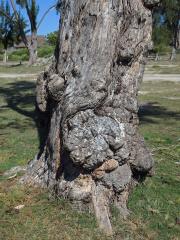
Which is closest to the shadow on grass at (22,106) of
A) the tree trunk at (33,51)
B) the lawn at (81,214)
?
the lawn at (81,214)

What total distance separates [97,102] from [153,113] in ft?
25.7

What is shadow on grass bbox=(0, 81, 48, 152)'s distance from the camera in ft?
25.0

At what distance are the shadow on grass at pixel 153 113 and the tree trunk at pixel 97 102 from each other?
607 cm

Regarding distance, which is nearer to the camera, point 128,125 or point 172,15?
point 128,125

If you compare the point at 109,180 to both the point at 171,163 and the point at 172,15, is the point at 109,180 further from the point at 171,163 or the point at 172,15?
the point at 172,15

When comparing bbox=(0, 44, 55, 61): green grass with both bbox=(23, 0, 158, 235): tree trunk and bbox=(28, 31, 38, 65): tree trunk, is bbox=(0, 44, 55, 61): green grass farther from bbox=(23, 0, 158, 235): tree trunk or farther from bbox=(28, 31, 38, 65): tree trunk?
bbox=(23, 0, 158, 235): tree trunk

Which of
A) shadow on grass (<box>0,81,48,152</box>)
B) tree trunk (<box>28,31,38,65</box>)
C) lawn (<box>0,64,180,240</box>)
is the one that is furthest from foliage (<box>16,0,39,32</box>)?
lawn (<box>0,64,180,240</box>)

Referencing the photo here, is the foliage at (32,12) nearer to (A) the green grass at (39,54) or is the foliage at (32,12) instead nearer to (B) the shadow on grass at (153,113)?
(A) the green grass at (39,54)

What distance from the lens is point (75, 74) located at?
17.8ft

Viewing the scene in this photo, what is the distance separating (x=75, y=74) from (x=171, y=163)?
2786mm

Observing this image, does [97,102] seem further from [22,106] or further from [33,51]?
[33,51]

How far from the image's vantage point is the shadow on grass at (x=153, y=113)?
39.7 ft

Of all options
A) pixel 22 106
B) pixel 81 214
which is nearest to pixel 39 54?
pixel 22 106

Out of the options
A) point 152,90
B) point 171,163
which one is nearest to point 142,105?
point 152,90
